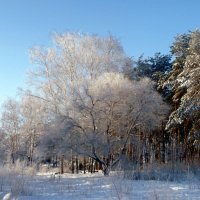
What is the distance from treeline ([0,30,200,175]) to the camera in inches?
1278

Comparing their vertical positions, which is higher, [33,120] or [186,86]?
[186,86]

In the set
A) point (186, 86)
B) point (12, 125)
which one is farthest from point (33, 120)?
point (186, 86)

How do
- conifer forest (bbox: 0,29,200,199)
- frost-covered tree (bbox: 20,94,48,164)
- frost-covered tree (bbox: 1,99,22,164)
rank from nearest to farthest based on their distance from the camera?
conifer forest (bbox: 0,29,200,199)
frost-covered tree (bbox: 20,94,48,164)
frost-covered tree (bbox: 1,99,22,164)

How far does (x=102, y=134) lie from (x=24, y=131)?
13.6m

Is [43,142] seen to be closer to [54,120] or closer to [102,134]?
[54,120]

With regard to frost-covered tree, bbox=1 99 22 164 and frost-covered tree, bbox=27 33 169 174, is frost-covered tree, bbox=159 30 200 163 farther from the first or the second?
frost-covered tree, bbox=1 99 22 164

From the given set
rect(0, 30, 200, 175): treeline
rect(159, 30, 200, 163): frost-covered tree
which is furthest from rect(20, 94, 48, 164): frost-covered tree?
rect(159, 30, 200, 163): frost-covered tree

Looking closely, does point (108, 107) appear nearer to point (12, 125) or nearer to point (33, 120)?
point (33, 120)

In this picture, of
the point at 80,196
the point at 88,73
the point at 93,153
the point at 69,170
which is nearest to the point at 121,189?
the point at 80,196

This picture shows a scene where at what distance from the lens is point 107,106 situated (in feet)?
108

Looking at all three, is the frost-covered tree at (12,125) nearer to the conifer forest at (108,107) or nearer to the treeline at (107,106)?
the treeline at (107,106)

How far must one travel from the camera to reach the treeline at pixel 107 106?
3247 centimetres

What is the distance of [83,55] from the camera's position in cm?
3947

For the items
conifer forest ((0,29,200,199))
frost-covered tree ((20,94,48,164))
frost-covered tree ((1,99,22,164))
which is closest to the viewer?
conifer forest ((0,29,200,199))
